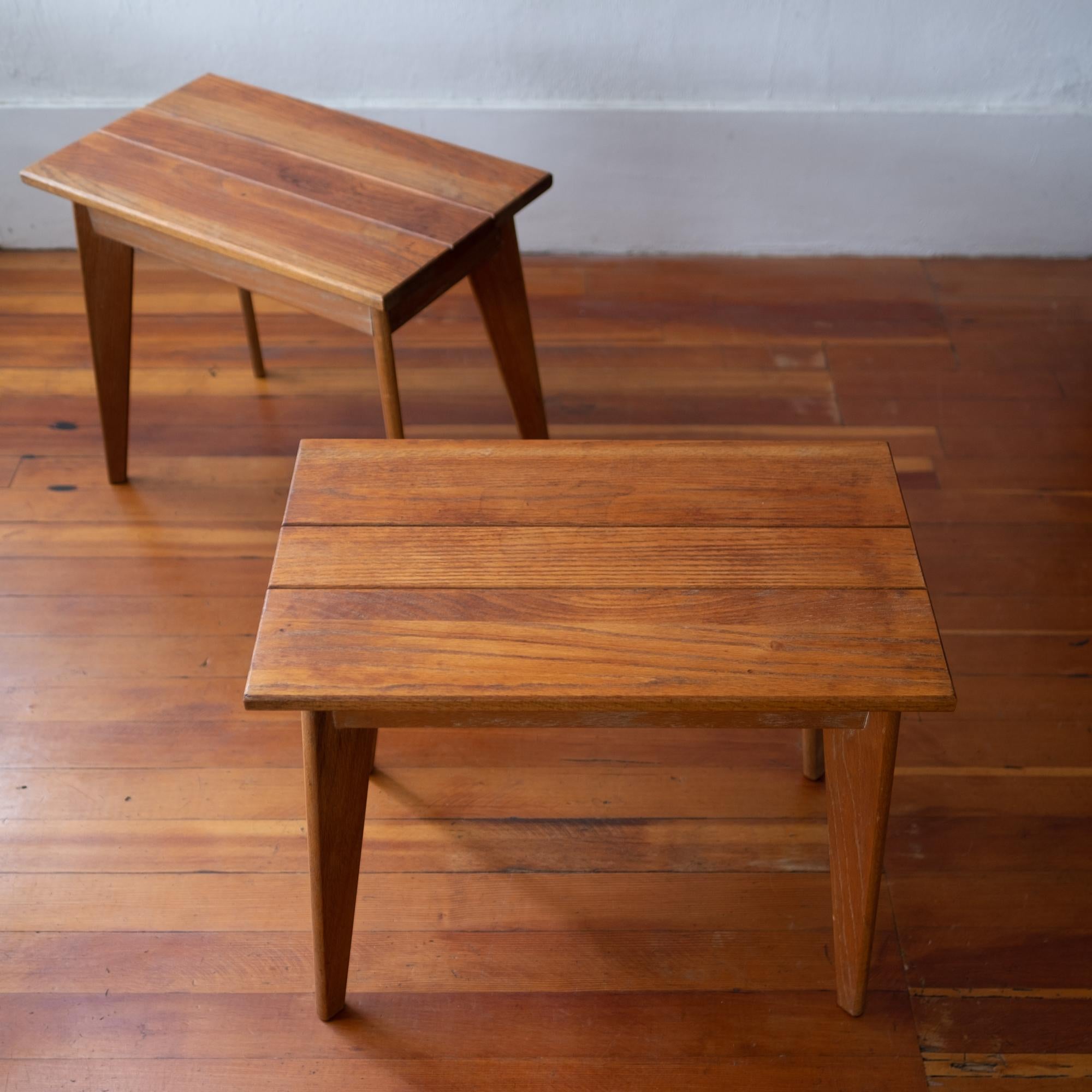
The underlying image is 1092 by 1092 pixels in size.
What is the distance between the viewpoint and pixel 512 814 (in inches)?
58.9

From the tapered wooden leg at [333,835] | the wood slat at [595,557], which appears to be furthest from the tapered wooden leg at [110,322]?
A: the tapered wooden leg at [333,835]

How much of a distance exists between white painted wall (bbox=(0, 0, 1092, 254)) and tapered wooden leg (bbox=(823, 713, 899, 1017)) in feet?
5.21

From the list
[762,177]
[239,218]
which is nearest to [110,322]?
[239,218]

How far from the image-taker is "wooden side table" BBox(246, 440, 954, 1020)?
1036 millimetres

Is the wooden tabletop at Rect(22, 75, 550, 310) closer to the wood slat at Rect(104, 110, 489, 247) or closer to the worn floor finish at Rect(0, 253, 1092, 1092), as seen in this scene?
the wood slat at Rect(104, 110, 489, 247)

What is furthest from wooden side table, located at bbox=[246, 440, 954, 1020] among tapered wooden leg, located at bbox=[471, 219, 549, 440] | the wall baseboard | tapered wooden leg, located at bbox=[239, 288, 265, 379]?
the wall baseboard

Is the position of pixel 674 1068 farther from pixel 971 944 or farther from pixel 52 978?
pixel 52 978

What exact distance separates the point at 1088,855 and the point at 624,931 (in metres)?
0.60

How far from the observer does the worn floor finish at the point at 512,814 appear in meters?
1.27

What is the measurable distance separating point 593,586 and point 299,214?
0.76 m

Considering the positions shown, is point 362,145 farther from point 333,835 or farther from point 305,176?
point 333,835

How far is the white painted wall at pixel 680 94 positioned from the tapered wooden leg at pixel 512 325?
0.78 m

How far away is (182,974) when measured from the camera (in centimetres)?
132

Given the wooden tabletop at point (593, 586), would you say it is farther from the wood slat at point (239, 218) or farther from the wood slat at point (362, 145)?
the wood slat at point (362, 145)
